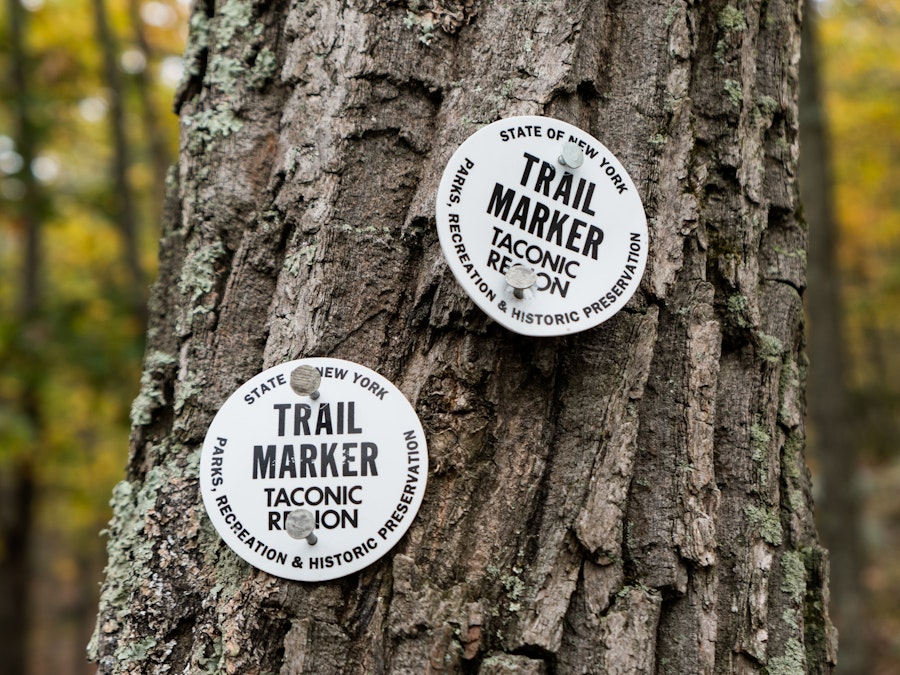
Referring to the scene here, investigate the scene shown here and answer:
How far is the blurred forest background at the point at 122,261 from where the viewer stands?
5.18 metres

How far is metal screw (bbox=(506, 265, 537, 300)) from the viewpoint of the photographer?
3.73 feet

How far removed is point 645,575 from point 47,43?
9.52 metres

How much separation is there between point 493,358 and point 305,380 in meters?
0.31

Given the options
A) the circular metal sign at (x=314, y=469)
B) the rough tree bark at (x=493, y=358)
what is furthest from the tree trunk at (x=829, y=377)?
the circular metal sign at (x=314, y=469)

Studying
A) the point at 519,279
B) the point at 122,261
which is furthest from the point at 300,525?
the point at 122,261

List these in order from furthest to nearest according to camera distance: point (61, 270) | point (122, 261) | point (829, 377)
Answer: point (61, 270), point (122, 261), point (829, 377)

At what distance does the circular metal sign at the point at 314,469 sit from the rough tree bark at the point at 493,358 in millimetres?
33

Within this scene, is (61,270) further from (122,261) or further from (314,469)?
(314,469)

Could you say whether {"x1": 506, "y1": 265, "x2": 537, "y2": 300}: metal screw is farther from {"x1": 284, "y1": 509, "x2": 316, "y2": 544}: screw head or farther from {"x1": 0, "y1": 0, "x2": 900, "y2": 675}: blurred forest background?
{"x1": 0, "y1": 0, "x2": 900, "y2": 675}: blurred forest background

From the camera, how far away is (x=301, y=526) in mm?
1120

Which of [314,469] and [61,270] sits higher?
[61,270]

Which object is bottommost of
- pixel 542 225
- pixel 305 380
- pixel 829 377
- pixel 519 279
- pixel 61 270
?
pixel 305 380

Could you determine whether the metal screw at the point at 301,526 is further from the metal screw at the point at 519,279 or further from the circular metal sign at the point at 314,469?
the metal screw at the point at 519,279

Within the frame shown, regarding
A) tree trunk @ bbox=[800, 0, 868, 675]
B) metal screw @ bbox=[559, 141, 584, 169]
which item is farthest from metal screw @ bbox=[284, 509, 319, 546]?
tree trunk @ bbox=[800, 0, 868, 675]
